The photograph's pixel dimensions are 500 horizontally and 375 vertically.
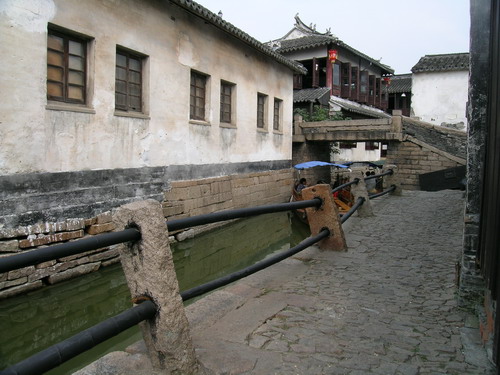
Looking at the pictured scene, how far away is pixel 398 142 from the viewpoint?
1736 cm

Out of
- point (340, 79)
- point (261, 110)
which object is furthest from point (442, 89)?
point (261, 110)

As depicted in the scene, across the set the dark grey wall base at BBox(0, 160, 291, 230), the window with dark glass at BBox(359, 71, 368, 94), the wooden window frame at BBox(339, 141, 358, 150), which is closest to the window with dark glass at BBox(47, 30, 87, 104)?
the dark grey wall base at BBox(0, 160, 291, 230)

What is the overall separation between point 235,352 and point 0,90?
5.56 metres

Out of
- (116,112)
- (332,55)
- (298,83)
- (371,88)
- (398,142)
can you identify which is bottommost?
(116,112)

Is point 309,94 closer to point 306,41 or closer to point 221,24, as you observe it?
point 306,41

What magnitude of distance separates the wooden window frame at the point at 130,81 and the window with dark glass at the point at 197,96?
6.25ft

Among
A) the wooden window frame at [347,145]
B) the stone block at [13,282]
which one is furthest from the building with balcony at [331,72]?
the stone block at [13,282]

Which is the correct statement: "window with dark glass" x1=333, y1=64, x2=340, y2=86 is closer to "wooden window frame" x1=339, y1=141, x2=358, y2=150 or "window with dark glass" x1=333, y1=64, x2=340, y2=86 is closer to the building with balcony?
the building with balcony

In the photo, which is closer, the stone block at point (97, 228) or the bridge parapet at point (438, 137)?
the stone block at point (97, 228)

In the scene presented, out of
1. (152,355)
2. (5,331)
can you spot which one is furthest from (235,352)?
(5,331)

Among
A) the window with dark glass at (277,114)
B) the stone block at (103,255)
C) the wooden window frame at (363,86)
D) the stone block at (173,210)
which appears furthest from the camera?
the wooden window frame at (363,86)

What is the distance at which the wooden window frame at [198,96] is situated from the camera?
1087 centimetres

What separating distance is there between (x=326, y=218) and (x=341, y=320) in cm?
186

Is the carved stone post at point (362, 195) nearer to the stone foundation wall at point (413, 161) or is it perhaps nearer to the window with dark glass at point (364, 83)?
the stone foundation wall at point (413, 161)
